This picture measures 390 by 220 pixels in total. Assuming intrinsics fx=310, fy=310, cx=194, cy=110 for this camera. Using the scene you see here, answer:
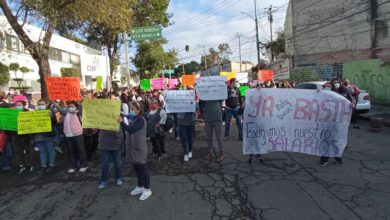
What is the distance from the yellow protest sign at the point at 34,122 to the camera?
641cm

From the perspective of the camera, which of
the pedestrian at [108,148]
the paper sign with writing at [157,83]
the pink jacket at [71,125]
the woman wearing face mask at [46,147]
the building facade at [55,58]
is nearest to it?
the pedestrian at [108,148]

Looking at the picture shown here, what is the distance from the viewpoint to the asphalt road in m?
4.20

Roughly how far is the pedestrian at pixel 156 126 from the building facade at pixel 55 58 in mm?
10197

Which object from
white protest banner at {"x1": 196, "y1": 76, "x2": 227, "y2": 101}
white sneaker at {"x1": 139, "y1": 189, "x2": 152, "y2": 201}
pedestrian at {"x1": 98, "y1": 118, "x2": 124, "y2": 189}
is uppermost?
white protest banner at {"x1": 196, "y1": 76, "x2": 227, "y2": 101}

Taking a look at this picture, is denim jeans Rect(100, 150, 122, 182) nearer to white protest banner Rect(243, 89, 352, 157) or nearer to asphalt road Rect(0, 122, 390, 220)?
asphalt road Rect(0, 122, 390, 220)

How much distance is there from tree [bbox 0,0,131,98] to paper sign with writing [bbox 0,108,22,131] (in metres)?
3.44

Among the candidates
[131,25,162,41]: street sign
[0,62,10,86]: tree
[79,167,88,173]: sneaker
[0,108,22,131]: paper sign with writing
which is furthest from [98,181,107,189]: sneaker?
[0,62,10,86]: tree

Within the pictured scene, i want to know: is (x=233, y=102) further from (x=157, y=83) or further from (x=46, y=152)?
(x=157, y=83)

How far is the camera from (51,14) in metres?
8.92

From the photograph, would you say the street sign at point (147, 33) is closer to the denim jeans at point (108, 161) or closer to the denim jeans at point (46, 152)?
the denim jeans at point (46, 152)

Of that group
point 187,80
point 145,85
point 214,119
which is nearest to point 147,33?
point 145,85

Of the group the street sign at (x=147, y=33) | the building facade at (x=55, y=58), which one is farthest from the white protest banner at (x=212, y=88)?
the building facade at (x=55, y=58)

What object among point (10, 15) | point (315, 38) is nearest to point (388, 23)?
point (315, 38)

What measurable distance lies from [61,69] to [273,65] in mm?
24703
